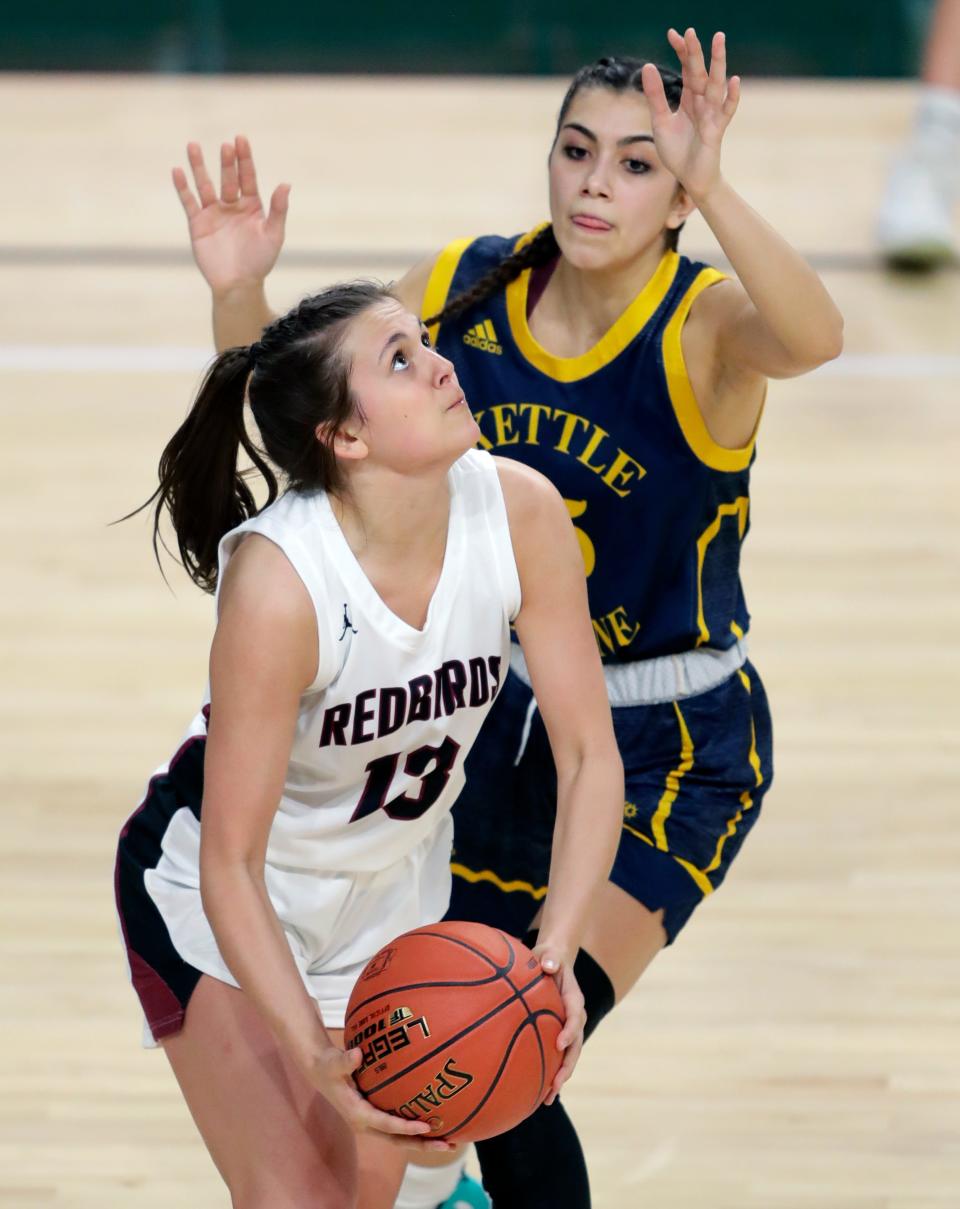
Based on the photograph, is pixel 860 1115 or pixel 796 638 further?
pixel 796 638

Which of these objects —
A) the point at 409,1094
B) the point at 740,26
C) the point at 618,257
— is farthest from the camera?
the point at 740,26

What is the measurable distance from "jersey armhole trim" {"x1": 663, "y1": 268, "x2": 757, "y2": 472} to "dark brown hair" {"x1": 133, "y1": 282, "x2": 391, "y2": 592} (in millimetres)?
550

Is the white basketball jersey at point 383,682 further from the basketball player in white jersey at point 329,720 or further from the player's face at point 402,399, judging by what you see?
the player's face at point 402,399

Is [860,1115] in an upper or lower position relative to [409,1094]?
lower

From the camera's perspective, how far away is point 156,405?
5.84m

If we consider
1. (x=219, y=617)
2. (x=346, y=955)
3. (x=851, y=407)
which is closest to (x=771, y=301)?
(x=219, y=617)

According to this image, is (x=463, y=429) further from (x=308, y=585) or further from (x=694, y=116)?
(x=694, y=116)

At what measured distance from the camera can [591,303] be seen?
2.78 m

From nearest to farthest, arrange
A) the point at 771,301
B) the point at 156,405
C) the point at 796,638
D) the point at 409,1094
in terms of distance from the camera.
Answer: the point at 409,1094 → the point at 771,301 → the point at 796,638 → the point at 156,405

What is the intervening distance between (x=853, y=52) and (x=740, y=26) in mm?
643

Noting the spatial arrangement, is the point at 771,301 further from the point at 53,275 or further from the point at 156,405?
the point at 53,275

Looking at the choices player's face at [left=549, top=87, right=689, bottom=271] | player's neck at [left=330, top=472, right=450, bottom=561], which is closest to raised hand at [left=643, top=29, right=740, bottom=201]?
player's face at [left=549, top=87, right=689, bottom=271]

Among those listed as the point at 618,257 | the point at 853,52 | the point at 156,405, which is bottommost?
the point at 156,405

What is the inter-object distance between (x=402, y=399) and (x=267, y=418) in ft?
0.65
